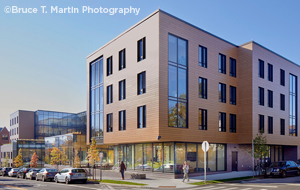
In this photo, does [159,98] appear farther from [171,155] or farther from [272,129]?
[272,129]

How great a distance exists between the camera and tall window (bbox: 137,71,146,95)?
29.6 m

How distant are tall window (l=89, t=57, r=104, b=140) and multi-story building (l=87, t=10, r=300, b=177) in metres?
0.13

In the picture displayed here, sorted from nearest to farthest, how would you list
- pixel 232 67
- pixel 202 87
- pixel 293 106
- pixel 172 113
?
pixel 172 113 < pixel 202 87 < pixel 232 67 < pixel 293 106

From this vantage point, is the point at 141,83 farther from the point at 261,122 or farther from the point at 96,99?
the point at 261,122

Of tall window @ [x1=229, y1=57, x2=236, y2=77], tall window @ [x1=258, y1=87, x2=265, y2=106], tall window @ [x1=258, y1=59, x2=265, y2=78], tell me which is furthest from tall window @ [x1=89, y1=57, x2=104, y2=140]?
tall window @ [x1=258, y1=59, x2=265, y2=78]

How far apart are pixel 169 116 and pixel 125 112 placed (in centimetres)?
647

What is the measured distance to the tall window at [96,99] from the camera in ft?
124

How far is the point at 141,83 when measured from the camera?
98.5ft

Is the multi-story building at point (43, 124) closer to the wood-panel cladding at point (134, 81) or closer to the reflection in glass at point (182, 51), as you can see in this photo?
the wood-panel cladding at point (134, 81)

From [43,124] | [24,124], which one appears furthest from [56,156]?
[24,124]

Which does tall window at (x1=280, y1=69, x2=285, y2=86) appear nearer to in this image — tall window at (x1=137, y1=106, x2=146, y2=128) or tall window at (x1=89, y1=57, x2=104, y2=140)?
tall window at (x1=137, y1=106, x2=146, y2=128)

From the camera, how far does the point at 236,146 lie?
35.0m

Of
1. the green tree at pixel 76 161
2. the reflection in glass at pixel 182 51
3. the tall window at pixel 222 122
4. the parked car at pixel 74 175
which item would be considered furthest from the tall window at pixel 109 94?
the tall window at pixel 222 122

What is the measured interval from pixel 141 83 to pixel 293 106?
25.0 metres
